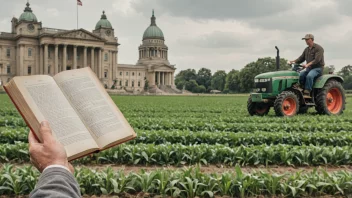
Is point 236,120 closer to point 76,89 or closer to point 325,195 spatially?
point 325,195

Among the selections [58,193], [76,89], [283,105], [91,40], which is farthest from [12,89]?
[91,40]

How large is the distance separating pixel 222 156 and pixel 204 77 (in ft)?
592

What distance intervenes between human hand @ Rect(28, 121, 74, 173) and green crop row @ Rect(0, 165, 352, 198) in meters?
2.90

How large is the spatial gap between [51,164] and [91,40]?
4431 inches

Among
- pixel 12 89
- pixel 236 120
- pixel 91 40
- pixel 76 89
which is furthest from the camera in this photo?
pixel 91 40

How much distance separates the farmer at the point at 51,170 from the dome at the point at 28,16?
114m

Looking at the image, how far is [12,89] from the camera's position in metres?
3.08

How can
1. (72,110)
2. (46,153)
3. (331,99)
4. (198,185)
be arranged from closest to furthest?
(46,153), (72,110), (198,185), (331,99)

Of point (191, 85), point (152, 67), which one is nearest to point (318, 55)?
point (152, 67)

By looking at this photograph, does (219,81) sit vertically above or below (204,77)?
below

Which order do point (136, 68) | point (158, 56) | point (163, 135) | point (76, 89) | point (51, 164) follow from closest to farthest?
1. point (51, 164)
2. point (76, 89)
3. point (163, 135)
4. point (136, 68)
5. point (158, 56)

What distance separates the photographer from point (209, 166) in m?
7.64

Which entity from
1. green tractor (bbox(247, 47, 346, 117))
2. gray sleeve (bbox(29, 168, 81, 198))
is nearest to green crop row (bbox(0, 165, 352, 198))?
gray sleeve (bbox(29, 168, 81, 198))

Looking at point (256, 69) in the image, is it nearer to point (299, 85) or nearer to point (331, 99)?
point (331, 99)
